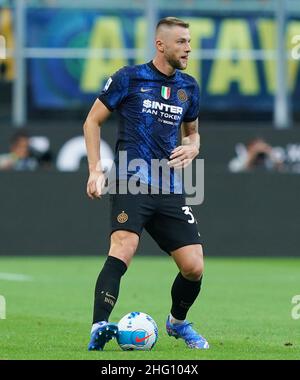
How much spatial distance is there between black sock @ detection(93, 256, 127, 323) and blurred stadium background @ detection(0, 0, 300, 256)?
1148 centimetres

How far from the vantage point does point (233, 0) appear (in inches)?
909

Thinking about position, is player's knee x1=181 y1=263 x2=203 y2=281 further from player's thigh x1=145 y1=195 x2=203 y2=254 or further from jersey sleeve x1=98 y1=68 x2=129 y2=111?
jersey sleeve x1=98 y1=68 x2=129 y2=111

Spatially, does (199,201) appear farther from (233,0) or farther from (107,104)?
(107,104)

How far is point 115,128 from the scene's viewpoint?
848 inches

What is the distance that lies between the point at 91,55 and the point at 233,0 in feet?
9.42

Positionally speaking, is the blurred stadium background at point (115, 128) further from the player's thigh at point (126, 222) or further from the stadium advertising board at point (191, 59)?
the player's thigh at point (126, 222)

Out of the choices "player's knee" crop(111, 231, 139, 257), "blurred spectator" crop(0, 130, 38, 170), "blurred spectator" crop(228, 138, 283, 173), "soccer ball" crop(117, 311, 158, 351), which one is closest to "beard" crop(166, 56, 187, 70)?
"player's knee" crop(111, 231, 139, 257)

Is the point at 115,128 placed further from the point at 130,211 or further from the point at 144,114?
the point at 130,211

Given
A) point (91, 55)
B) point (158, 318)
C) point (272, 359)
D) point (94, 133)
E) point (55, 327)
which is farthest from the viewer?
point (91, 55)

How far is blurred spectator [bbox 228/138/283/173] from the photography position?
70.4 feet

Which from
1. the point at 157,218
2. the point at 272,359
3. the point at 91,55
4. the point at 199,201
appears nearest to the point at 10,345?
the point at 157,218

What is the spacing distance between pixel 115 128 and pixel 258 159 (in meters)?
2.50

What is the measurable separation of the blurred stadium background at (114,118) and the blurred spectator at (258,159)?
0.45 feet

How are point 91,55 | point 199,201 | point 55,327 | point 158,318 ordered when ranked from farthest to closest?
point 91,55 → point 199,201 → point 158,318 → point 55,327
